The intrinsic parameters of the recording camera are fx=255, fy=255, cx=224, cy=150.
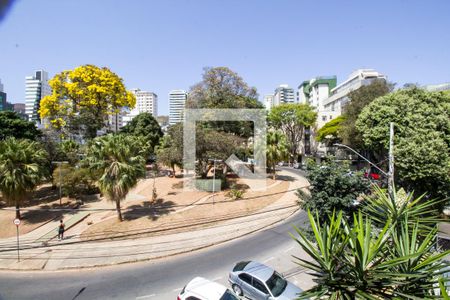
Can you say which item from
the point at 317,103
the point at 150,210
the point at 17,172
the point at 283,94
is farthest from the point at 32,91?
the point at 150,210

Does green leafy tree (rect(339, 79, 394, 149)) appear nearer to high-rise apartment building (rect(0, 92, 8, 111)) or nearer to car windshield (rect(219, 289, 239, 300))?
car windshield (rect(219, 289, 239, 300))

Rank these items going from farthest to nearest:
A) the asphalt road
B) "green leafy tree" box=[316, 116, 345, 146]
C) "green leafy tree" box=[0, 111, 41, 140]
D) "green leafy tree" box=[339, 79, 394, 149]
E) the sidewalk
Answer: "green leafy tree" box=[316, 116, 345, 146] < "green leafy tree" box=[339, 79, 394, 149] < "green leafy tree" box=[0, 111, 41, 140] < the sidewalk < the asphalt road

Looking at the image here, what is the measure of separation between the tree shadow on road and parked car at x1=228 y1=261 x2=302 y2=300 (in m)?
11.0

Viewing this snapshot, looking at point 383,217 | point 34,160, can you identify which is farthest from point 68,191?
point 383,217

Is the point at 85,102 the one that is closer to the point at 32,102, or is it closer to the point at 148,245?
the point at 148,245

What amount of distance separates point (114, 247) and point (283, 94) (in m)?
173

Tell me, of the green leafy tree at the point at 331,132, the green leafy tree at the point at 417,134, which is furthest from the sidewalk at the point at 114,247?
the green leafy tree at the point at 331,132

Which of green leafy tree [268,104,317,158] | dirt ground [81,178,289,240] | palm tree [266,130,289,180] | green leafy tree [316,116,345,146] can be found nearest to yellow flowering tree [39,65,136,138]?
dirt ground [81,178,289,240]

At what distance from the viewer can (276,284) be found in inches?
420

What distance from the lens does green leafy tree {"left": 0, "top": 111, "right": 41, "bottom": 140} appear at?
33344 mm

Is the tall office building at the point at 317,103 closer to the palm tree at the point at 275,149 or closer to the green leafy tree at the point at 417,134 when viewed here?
the palm tree at the point at 275,149

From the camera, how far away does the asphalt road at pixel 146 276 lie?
11383mm

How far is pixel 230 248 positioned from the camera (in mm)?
16141

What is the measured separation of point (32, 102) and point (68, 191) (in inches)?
6369
